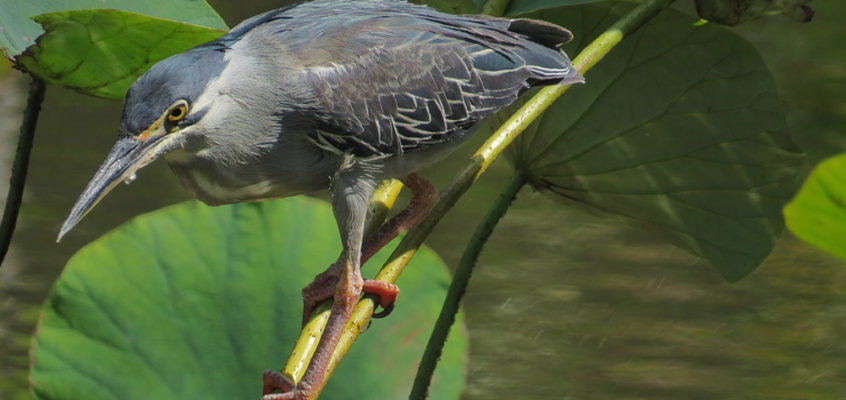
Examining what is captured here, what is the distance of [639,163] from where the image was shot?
182 cm

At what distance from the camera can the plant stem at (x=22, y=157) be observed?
148cm

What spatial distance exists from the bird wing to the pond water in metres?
0.89

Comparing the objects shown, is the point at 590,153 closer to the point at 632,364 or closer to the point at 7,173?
the point at 632,364

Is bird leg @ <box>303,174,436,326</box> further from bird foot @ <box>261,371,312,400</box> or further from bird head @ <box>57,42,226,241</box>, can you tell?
bird head @ <box>57,42,226,241</box>

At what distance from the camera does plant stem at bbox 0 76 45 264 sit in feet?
4.85

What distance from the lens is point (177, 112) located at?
4.33 ft

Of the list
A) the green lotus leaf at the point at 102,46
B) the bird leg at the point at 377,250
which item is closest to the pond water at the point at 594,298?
the bird leg at the point at 377,250

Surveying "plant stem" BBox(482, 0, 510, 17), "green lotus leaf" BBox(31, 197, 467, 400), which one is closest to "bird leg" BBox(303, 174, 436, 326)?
"green lotus leaf" BBox(31, 197, 467, 400)

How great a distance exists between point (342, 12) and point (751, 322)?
50.5 inches

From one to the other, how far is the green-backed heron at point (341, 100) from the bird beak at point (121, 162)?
0.04 metres

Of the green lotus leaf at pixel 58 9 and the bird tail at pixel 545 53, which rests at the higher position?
the green lotus leaf at pixel 58 9

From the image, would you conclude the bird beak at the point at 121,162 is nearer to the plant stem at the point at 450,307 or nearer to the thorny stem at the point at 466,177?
the thorny stem at the point at 466,177

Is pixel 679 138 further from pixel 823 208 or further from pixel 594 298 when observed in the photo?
pixel 823 208

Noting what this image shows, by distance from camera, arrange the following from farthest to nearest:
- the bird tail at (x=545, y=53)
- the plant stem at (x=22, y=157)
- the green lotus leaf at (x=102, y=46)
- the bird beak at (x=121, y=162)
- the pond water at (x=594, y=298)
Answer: the pond water at (x=594, y=298) < the bird tail at (x=545, y=53) < the plant stem at (x=22, y=157) < the green lotus leaf at (x=102, y=46) < the bird beak at (x=121, y=162)
